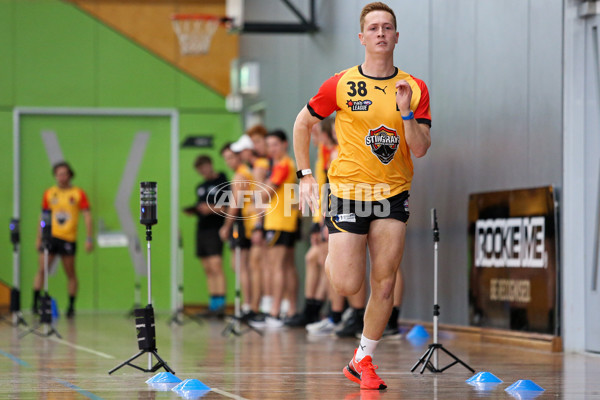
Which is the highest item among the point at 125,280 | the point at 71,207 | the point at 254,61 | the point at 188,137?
the point at 254,61

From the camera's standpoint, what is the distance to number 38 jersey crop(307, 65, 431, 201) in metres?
4.99

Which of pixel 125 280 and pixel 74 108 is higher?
pixel 74 108

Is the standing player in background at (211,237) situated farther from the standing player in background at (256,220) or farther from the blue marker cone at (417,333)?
the blue marker cone at (417,333)

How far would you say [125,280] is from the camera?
14.8 metres

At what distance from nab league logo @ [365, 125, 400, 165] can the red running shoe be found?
1004 mm

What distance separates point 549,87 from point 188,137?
843 cm

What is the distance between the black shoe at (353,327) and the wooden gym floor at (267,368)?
19 centimetres

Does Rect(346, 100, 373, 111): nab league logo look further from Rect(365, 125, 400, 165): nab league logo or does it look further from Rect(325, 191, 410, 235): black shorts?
Rect(325, 191, 410, 235): black shorts

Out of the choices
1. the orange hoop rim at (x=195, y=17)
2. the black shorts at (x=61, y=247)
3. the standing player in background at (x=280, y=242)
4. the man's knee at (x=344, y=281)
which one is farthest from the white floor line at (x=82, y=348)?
the orange hoop rim at (x=195, y=17)

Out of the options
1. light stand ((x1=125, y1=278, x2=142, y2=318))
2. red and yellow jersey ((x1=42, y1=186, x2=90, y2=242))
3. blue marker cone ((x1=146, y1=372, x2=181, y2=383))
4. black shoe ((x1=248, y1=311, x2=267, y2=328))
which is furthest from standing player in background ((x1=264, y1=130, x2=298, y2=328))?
blue marker cone ((x1=146, y1=372, x2=181, y2=383))

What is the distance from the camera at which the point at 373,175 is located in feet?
16.4

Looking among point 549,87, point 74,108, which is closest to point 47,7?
point 74,108

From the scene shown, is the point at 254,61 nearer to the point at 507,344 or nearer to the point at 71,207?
the point at 71,207

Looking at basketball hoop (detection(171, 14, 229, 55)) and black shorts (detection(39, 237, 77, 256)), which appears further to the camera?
basketball hoop (detection(171, 14, 229, 55))
